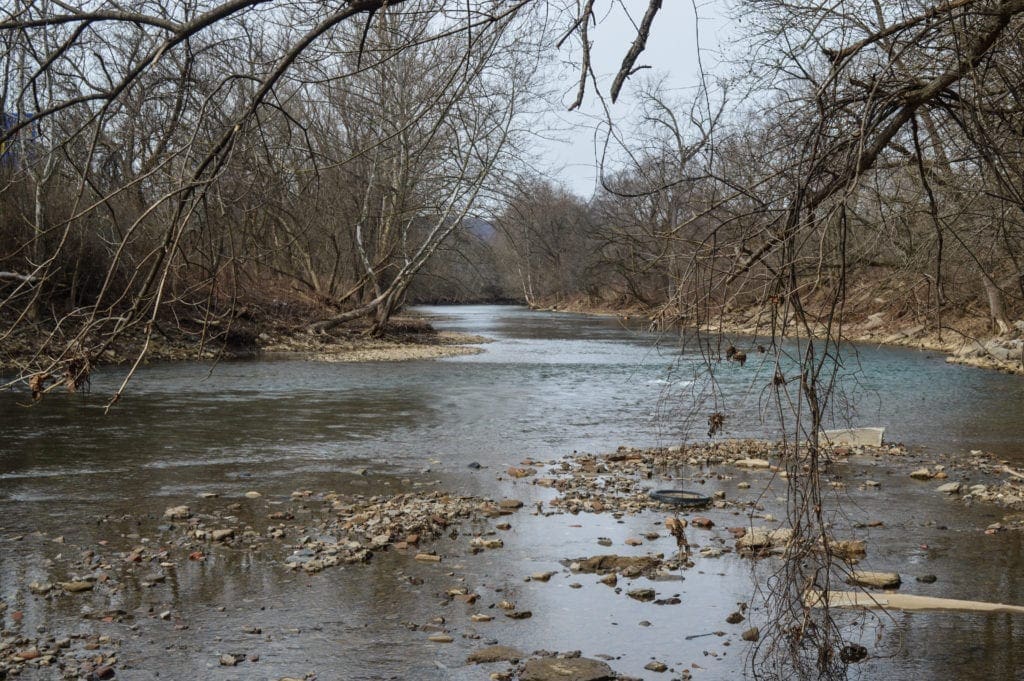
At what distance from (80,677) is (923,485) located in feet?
26.7

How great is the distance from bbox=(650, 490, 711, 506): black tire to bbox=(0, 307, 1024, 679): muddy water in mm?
376

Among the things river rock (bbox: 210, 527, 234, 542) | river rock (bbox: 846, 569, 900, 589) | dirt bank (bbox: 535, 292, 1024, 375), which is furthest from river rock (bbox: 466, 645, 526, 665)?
dirt bank (bbox: 535, 292, 1024, 375)

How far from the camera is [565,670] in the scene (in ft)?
16.4

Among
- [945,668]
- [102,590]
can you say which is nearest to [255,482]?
[102,590]

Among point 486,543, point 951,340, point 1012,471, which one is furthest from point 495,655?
point 951,340

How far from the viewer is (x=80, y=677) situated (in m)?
4.85

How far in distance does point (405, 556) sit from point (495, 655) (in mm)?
2026

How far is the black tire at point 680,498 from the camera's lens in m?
8.98

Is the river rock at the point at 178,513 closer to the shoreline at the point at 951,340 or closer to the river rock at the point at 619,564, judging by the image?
the river rock at the point at 619,564

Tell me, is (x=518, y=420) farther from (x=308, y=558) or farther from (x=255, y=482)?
(x=308, y=558)

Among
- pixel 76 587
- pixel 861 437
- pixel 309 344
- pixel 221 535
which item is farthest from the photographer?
pixel 309 344

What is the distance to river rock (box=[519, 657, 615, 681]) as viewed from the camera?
4.92 meters

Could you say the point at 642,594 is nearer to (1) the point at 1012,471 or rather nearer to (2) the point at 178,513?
(2) the point at 178,513

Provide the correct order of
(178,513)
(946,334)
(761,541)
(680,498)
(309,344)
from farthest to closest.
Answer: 1. (946,334)
2. (309,344)
3. (680,498)
4. (178,513)
5. (761,541)
